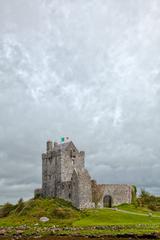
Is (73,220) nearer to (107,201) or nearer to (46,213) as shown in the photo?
(46,213)

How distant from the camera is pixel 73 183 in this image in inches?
2825

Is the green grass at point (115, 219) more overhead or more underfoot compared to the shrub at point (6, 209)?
more underfoot

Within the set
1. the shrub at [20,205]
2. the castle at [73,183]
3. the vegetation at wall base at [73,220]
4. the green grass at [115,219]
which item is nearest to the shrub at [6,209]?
the shrub at [20,205]

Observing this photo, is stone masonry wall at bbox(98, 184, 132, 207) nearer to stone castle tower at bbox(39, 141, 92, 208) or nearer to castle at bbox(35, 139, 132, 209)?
castle at bbox(35, 139, 132, 209)

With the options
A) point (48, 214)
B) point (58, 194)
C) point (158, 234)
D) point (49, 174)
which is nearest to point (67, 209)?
point (48, 214)

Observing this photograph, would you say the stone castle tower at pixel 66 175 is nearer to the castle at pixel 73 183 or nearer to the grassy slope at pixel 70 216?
the castle at pixel 73 183

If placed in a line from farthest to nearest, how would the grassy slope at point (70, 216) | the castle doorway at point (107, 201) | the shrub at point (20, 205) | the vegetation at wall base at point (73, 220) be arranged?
the castle doorway at point (107, 201) → the shrub at point (20, 205) → the grassy slope at point (70, 216) → the vegetation at wall base at point (73, 220)

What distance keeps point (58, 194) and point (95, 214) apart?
17353 millimetres

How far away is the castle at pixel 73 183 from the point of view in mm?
70250

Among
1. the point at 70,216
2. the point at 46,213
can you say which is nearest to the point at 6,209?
the point at 46,213

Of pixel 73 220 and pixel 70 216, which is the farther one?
pixel 70 216

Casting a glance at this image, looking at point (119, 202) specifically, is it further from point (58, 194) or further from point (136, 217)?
point (136, 217)

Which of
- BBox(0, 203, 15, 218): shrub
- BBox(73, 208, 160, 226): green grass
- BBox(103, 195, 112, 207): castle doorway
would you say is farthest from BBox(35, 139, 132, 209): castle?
BBox(73, 208, 160, 226): green grass

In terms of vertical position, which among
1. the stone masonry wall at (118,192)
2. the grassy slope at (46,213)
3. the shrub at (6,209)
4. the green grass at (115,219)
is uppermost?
the stone masonry wall at (118,192)
